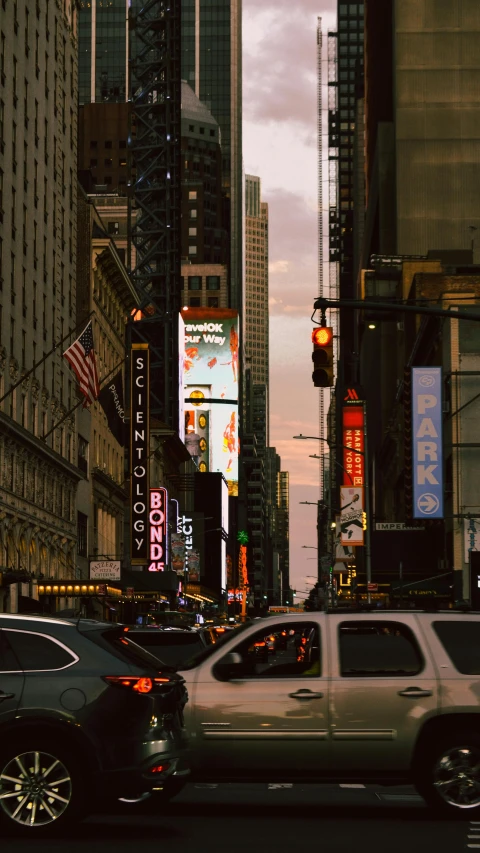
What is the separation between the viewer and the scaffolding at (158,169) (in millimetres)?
116312

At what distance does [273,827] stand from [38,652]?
2.79m

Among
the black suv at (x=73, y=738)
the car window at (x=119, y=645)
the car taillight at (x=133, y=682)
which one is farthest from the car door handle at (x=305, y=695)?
the car taillight at (x=133, y=682)

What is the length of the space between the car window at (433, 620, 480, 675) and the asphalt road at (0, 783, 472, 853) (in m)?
1.54

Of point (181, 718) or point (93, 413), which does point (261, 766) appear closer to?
point (181, 718)

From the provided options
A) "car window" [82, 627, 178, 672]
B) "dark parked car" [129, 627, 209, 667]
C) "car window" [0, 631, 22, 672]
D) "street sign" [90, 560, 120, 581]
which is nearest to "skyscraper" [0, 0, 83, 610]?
"street sign" [90, 560, 120, 581]

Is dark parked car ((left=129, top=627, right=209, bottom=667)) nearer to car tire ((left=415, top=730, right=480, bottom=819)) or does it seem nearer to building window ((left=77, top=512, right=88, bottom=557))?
car tire ((left=415, top=730, right=480, bottom=819))

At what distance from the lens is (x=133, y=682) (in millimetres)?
12328

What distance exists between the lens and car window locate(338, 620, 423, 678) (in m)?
14.3

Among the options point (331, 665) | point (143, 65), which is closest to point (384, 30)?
point (143, 65)

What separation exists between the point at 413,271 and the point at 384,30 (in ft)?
144

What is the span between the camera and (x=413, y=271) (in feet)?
337

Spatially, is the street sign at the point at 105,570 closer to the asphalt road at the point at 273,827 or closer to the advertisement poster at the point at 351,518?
the advertisement poster at the point at 351,518

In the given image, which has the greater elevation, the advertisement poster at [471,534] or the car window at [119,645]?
the advertisement poster at [471,534]

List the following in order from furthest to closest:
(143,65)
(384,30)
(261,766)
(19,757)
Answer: (384,30) < (143,65) < (261,766) < (19,757)
